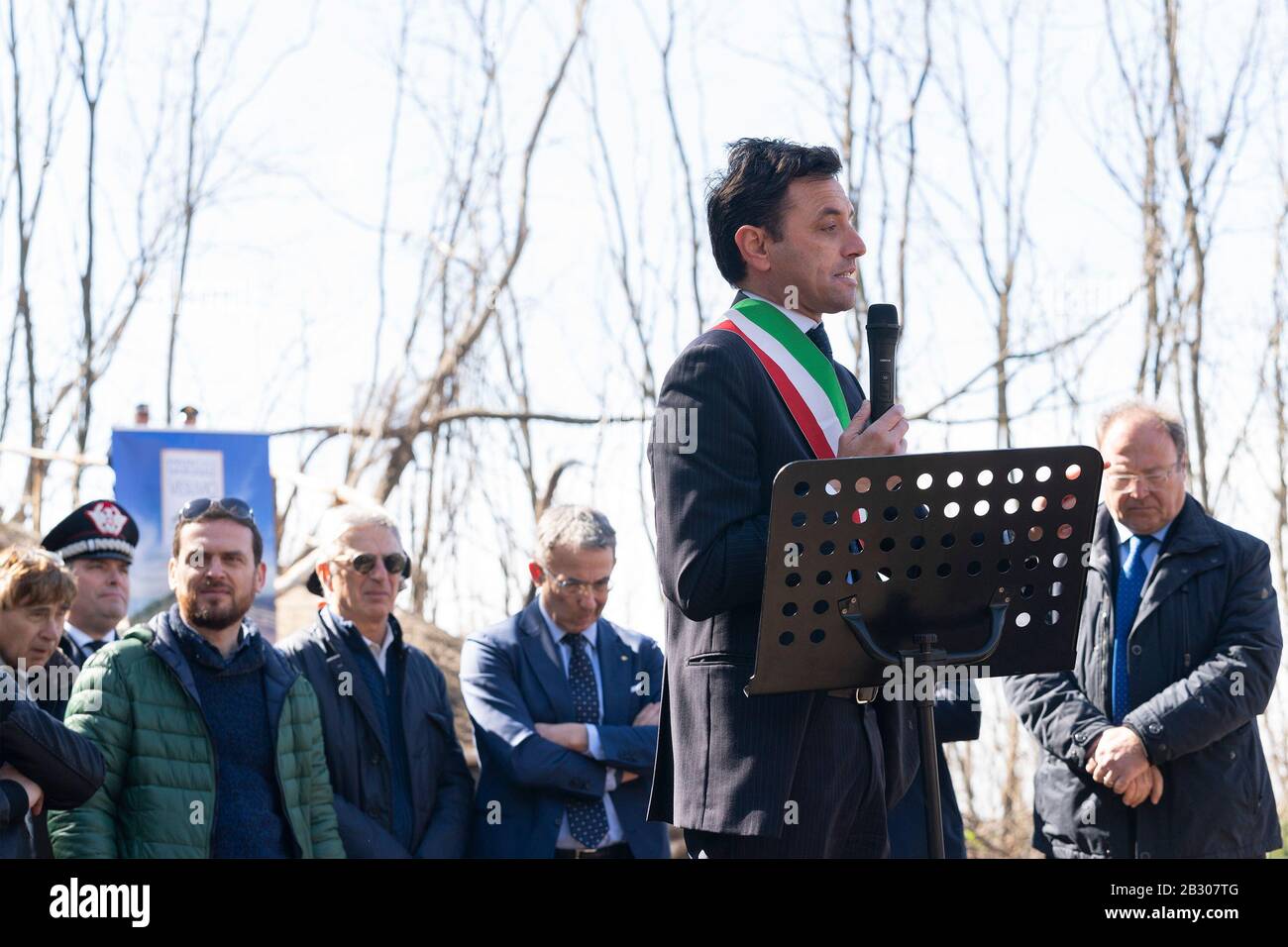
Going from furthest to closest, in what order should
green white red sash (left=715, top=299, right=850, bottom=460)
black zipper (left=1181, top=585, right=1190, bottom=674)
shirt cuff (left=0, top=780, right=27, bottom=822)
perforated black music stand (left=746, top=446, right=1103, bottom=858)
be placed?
black zipper (left=1181, top=585, right=1190, bottom=674) < shirt cuff (left=0, top=780, right=27, bottom=822) < green white red sash (left=715, top=299, right=850, bottom=460) < perforated black music stand (left=746, top=446, right=1103, bottom=858)

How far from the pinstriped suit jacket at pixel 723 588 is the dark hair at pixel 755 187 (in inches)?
10.5

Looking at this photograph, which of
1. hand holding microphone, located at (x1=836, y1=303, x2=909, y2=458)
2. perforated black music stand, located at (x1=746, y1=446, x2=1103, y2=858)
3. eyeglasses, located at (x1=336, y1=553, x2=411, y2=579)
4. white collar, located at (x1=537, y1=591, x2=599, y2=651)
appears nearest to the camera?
perforated black music stand, located at (x1=746, y1=446, x2=1103, y2=858)

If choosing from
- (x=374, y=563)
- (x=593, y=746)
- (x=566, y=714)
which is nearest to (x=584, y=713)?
(x=566, y=714)

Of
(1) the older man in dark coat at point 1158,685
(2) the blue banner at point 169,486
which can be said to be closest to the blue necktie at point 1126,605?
(1) the older man in dark coat at point 1158,685

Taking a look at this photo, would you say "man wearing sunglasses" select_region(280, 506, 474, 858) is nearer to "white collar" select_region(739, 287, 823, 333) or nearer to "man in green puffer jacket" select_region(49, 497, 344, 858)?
"man in green puffer jacket" select_region(49, 497, 344, 858)

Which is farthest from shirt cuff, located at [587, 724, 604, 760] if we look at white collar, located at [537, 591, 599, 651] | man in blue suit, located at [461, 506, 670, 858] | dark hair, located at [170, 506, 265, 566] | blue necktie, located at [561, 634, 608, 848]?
dark hair, located at [170, 506, 265, 566]

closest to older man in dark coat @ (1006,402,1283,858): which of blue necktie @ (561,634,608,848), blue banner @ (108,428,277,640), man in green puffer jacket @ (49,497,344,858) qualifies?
blue necktie @ (561,634,608,848)

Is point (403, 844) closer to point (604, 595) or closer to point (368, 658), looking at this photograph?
point (368, 658)

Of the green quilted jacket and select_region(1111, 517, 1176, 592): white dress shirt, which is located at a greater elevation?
select_region(1111, 517, 1176, 592): white dress shirt

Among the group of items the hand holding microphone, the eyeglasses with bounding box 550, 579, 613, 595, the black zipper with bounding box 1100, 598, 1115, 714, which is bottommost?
the black zipper with bounding box 1100, 598, 1115, 714

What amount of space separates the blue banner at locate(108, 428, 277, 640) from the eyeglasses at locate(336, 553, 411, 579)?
139 cm

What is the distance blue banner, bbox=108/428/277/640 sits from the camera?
19.0 ft

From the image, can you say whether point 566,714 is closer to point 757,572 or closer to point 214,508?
Answer: point 214,508

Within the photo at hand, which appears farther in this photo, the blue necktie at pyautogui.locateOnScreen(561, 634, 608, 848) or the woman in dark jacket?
the blue necktie at pyautogui.locateOnScreen(561, 634, 608, 848)
